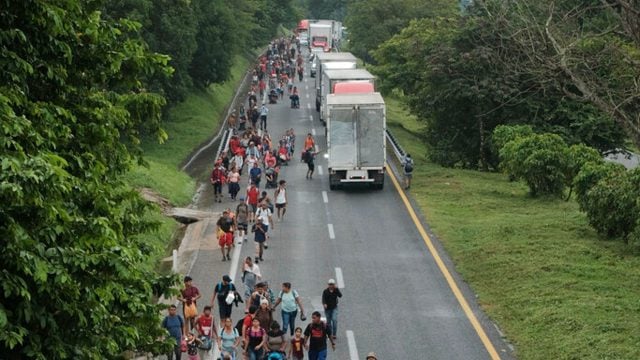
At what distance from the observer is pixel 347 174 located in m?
38.1

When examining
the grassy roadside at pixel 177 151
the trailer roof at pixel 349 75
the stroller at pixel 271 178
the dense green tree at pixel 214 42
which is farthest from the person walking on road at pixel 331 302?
the dense green tree at pixel 214 42

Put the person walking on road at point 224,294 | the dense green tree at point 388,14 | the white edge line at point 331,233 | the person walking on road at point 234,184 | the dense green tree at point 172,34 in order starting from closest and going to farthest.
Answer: the person walking on road at point 224,294 → the white edge line at point 331,233 → the person walking on road at point 234,184 → the dense green tree at point 172,34 → the dense green tree at point 388,14

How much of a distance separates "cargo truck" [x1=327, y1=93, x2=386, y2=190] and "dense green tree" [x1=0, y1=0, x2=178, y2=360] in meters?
22.1

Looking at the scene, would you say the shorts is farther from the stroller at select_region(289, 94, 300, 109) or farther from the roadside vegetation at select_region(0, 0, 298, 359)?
the stroller at select_region(289, 94, 300, 109)

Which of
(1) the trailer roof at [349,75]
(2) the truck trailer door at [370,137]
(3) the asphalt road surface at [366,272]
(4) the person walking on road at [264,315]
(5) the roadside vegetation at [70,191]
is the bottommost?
(3) the asphalt road surface at [366,272]

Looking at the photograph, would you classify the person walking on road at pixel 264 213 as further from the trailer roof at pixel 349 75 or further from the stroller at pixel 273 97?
the stroller at pixel 273 97

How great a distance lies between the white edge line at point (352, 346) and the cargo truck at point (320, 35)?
240ft

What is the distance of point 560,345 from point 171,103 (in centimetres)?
3724

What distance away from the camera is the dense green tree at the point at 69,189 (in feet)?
34.8

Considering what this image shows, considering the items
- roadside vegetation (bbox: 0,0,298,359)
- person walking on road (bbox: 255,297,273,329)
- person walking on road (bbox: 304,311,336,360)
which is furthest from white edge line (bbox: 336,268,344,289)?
roadside vegetation (bbox: 0,0,298,359)

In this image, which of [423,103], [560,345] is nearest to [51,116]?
[560,345]

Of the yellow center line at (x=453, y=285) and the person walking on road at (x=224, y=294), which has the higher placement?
the person walking on road at (x=224, y=294)

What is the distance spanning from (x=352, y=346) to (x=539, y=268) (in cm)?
706

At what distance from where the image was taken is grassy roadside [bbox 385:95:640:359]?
2109 cm
